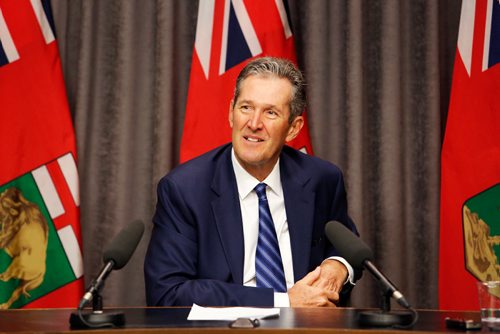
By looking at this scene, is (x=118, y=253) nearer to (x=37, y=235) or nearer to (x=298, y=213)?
(x=298, y=213)

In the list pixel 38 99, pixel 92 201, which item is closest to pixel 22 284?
pixel 92 201

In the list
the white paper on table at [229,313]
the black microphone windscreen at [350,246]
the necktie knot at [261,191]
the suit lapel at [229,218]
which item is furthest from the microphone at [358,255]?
the necktie knot at [261,191]

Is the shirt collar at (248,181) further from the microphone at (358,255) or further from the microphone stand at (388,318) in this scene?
the microphone stand at (388,318)

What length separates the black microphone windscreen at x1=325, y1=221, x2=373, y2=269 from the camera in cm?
183

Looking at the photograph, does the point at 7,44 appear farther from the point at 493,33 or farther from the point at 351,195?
the point at 493,33

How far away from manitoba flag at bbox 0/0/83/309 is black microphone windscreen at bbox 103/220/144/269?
5.83 feet

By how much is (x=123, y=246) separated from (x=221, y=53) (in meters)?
1.90

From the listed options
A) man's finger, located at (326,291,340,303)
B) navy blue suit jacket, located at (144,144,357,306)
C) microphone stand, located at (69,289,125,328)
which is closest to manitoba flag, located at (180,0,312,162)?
navy blue suit jacket, located at (144,144,357,306)

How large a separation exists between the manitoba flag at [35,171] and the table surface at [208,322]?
1479 mm

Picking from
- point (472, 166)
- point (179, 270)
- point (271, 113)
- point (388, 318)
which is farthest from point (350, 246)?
point (472, 166)

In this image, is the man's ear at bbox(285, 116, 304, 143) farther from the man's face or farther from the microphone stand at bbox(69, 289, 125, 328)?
the microphone stand at bbox(69, 289, 125, 328)

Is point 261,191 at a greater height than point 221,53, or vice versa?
point 221,53

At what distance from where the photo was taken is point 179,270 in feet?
8.64

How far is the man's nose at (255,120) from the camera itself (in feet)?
9.37
